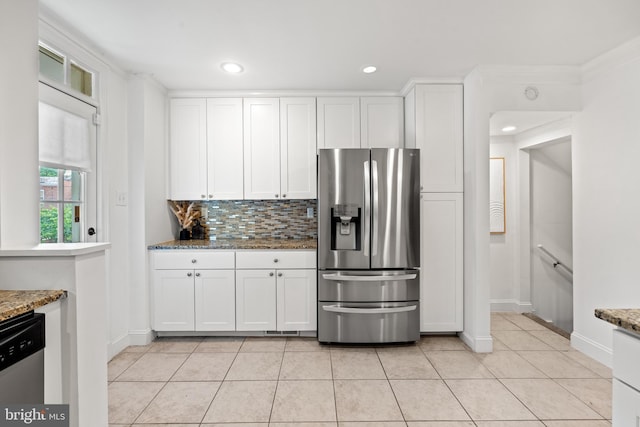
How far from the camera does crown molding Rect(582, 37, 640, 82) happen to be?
2.37 meters

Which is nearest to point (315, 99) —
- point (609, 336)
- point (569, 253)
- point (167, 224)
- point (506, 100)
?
point (506, 100)

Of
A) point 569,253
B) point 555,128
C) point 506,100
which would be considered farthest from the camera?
point 569,253

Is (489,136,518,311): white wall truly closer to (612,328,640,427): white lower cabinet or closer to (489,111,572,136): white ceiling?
(489,111,572,136): white ceiling

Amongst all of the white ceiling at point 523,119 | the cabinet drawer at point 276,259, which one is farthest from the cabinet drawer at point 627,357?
the white ceiling at point 523,119

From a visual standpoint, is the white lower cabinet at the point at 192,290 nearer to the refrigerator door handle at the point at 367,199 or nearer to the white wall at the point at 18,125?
the refrigerator door handle at the point at 367,199

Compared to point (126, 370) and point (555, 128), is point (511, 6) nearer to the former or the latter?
point (555, 128)

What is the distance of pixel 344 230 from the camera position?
2.92 m

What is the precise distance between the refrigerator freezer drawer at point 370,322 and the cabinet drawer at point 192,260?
1015 millimetres

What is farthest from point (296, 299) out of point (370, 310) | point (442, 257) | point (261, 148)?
point (261, 148)

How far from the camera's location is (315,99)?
133 inches

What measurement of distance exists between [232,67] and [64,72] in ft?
3.91

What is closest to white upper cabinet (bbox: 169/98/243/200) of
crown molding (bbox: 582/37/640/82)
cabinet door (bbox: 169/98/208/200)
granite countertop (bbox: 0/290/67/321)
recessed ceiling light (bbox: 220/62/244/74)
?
cabinet door (bbox: 169/98/208/200)

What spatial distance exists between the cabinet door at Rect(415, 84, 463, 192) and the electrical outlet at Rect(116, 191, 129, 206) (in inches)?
106

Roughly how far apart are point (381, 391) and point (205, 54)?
2.82 meters
